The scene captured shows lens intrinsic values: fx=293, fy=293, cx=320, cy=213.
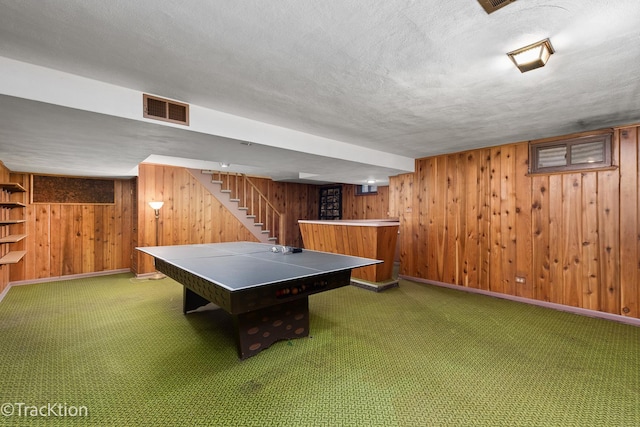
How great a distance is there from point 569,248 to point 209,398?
177 inches

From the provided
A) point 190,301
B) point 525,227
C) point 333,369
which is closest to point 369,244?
point 525,227

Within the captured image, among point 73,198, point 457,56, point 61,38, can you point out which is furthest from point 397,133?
point 73,198

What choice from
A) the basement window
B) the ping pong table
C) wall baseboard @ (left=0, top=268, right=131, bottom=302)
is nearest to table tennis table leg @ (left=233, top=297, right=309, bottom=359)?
the ping pong table

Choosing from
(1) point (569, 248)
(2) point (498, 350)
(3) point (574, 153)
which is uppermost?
(3) point (574, 153)

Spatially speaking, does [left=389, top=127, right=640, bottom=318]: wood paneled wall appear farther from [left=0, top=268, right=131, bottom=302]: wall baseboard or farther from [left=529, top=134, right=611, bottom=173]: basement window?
[left=0, top=268, right=131, bottom=302]: wall baseboard

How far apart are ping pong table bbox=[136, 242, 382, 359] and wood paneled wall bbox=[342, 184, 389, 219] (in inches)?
211

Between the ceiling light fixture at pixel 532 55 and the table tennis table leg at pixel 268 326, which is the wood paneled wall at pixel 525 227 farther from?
the table tennis table leg at pixel 268 326

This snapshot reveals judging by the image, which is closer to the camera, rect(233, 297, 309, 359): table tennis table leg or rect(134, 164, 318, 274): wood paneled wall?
rect(233, 297, 309, 359): table tennis table leg

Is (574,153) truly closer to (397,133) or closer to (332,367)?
(397,133)

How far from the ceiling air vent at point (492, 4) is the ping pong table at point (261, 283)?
6.29 feet

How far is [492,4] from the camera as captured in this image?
1436mm

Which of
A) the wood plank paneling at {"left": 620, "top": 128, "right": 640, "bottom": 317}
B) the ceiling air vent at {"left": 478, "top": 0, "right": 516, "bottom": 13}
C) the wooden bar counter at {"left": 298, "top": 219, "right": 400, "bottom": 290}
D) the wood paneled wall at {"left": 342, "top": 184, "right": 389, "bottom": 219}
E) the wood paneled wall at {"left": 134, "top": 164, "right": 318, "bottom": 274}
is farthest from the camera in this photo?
Result: the wood paneled wall at {"left": 342, "top": 184, "right": 389, "bottom": 219}

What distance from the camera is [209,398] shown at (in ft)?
6.62

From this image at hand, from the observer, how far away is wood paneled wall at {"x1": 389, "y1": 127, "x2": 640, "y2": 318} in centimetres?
346
